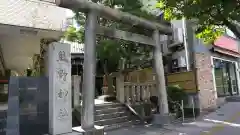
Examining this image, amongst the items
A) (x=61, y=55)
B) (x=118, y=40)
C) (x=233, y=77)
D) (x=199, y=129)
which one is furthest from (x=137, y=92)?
(x=233, y=77)

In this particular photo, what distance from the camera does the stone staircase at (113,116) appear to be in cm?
988

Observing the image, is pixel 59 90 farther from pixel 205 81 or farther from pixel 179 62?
pixel 179 62

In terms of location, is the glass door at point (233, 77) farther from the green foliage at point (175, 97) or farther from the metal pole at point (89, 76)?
the metal pole at point (89, 76)

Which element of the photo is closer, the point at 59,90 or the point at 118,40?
the point at 59,90

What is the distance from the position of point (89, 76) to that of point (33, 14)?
2.54m

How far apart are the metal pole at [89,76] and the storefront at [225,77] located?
34.1 ft

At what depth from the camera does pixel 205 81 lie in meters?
13.5

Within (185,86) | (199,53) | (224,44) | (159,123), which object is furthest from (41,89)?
(224,44)

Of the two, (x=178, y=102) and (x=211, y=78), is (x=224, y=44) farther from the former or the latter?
(x=178, y=102)

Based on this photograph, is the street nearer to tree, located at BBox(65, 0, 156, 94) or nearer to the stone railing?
the stone railing

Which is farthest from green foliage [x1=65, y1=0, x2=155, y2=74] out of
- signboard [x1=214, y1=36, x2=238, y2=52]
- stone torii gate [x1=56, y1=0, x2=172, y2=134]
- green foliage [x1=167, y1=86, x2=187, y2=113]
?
signboard [x1=214, y1=36, x2=238, y2=52]

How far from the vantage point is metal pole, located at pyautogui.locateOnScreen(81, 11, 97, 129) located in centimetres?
695

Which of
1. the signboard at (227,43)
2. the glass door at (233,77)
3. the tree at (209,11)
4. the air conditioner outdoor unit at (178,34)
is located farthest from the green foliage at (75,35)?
the glass door at (233,77)

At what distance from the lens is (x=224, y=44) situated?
16.6m
